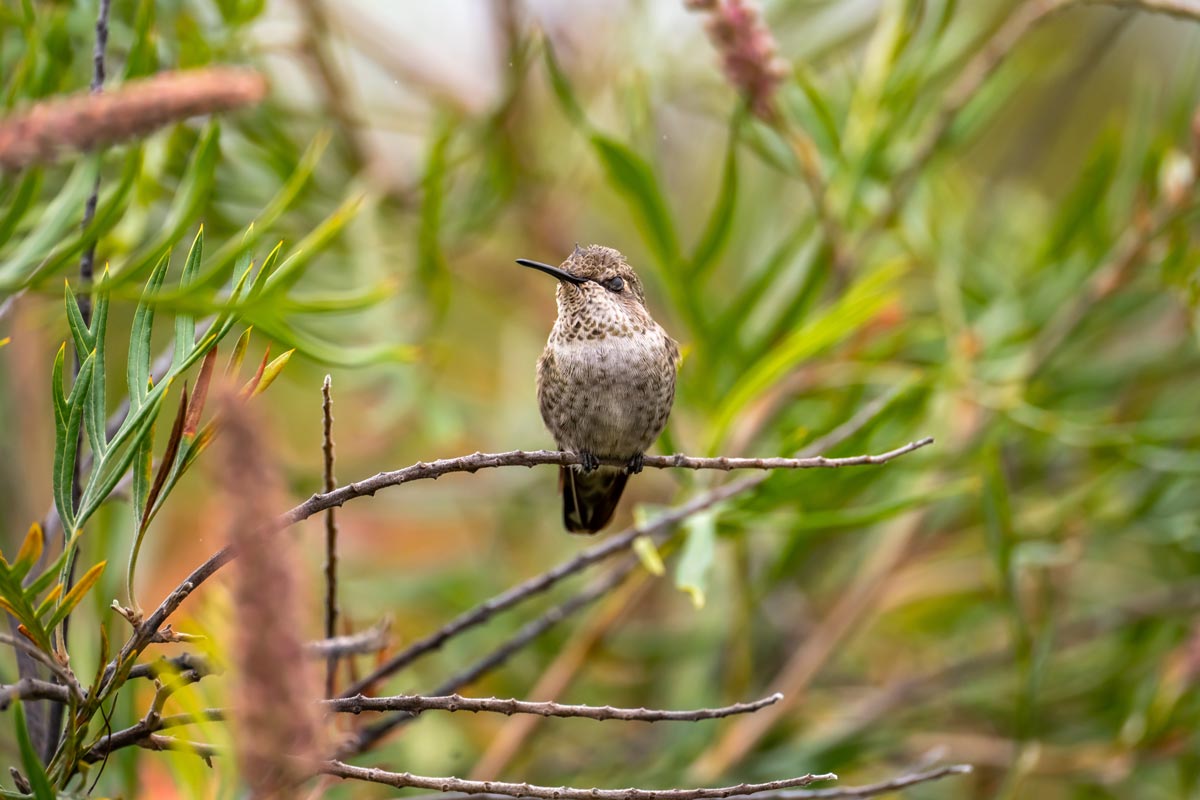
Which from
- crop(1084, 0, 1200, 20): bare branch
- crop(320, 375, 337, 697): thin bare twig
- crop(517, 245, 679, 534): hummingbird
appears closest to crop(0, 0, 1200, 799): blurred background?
crop(1084, 0, 1200, 20): bare branch

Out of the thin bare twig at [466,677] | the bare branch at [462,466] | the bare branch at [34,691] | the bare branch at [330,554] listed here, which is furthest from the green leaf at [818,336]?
the bare branch at [34,691]

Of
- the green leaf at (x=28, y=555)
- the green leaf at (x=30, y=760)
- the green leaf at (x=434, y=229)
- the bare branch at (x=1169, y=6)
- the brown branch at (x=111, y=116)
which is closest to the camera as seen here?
the brown branch at (x=111, y=116)

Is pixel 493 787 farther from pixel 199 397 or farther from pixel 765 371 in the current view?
pixel 765 371

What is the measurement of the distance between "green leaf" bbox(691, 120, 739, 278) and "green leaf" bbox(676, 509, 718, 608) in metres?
0.51

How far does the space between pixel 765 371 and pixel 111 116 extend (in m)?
1.21

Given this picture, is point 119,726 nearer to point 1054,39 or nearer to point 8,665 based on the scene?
point 8,665

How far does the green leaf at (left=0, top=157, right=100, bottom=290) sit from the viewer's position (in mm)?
1253

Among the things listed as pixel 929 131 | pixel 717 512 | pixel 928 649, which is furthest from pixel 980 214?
pixel 717 512

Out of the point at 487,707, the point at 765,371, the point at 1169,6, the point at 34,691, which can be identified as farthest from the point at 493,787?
the point at 1169,6

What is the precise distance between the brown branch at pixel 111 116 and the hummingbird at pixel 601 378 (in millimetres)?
967

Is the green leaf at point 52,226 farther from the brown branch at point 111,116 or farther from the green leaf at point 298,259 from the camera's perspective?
the brown branch at point 111,116

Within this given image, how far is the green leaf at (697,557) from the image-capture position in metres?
1.33

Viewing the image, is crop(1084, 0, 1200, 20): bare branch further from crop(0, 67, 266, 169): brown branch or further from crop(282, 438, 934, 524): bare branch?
crop(0, 67, 266, 169): brown branch

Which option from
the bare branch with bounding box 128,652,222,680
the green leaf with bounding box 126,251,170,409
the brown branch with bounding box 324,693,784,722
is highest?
the green leaf with bounding box 126,251,170,409
